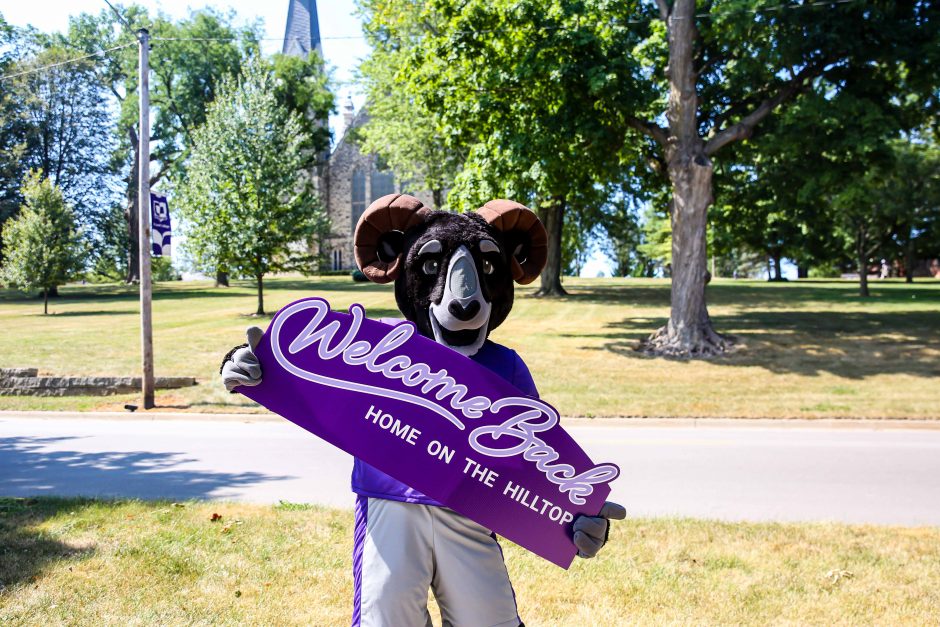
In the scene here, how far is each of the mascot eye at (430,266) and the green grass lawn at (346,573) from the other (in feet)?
6.49

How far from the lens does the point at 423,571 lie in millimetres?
2627

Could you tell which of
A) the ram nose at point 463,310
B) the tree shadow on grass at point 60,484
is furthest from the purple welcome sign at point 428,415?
the tree shadow on grass at point 60,484

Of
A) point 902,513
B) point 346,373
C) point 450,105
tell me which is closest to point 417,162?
point 450,105

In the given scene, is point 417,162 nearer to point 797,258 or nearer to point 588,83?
point 588,83

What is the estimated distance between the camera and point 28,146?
30.8m

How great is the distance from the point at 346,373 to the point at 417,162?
1124 inches

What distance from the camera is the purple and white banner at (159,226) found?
35.1 feet

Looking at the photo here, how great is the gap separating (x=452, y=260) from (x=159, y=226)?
9076mm

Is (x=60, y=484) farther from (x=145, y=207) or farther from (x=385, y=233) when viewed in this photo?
(x=385, y=233)

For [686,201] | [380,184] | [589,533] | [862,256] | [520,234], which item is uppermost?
[380,184]

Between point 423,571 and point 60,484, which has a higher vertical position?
point 423,571

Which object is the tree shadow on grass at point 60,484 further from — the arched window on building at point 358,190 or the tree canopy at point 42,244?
the arched window on building at point 358,190

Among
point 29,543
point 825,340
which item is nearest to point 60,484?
point 29,543

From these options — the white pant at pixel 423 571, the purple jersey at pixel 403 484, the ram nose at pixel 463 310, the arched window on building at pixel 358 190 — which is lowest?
the white pant at pixel 423 571
